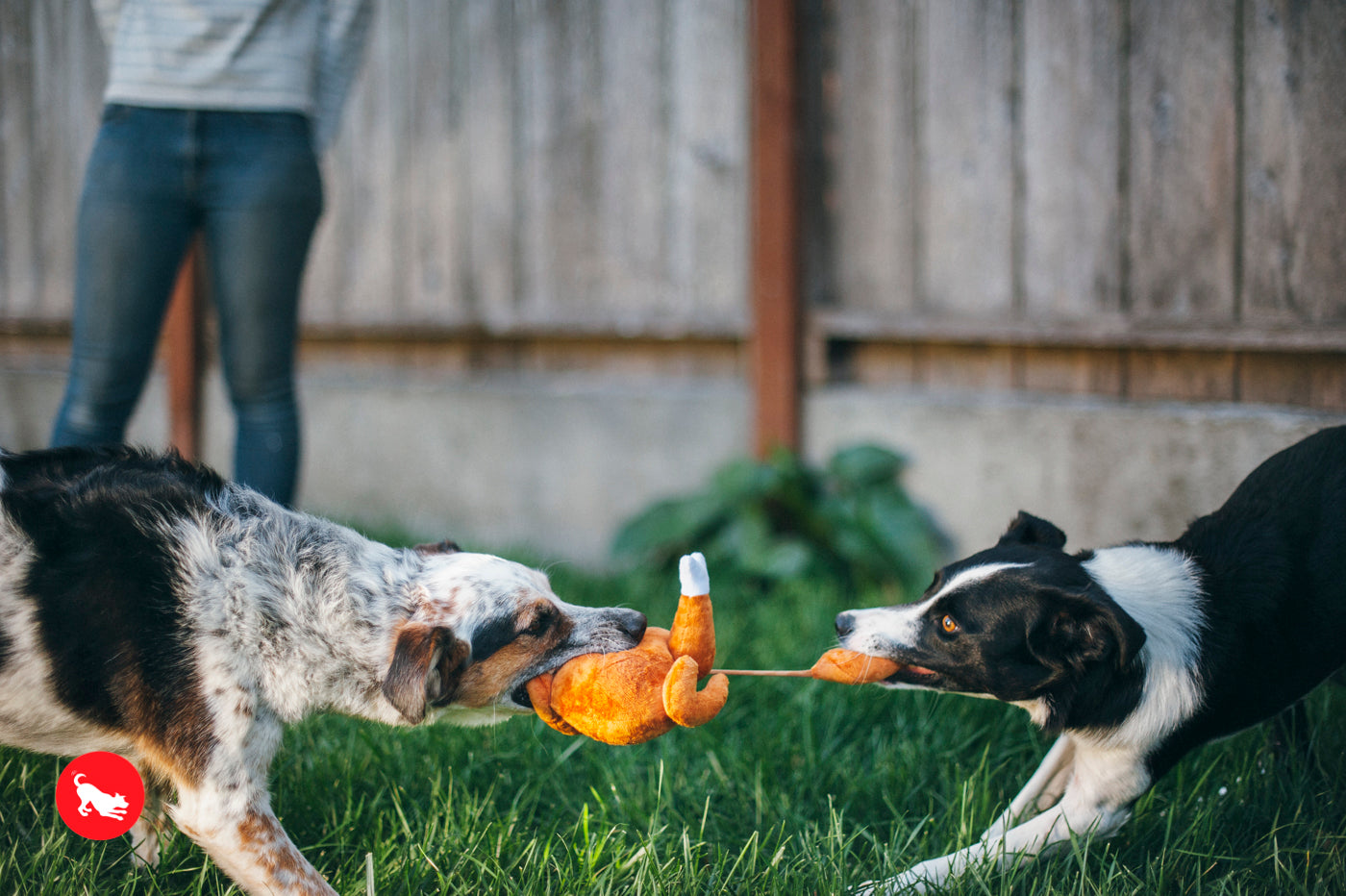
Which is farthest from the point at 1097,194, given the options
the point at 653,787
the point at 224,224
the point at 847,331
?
the point at 224,224

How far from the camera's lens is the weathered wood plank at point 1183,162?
3.36 m

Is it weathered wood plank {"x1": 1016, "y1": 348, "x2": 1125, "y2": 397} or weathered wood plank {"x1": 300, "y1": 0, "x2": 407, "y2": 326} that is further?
weathered wood plank {"x1": 300, "y1": 0, "x2": 407, "y2": 326}

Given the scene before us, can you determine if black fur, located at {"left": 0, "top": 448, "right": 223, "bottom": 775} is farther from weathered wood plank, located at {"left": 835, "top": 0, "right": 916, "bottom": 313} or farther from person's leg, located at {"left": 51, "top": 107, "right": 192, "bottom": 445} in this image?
weathered wood plank, located at {"left": 835, "top": 0, "right": 916, "bottom": 313}

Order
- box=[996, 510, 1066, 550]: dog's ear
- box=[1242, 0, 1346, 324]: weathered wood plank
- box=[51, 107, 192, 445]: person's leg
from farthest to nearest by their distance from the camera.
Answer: box=[1242, 0, 1346, 324]: weathered wood plank → box=[51, 107, 192, 445]: person's leg → box=[996, 510, 1066, 550]: dog's ear

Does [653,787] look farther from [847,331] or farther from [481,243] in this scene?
[481,243]

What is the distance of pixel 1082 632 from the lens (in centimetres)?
210

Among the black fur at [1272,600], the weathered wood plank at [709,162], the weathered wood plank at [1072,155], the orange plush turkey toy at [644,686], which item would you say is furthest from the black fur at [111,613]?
the weathered wood plank at [1072,155]

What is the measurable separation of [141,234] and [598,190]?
221 centimetres

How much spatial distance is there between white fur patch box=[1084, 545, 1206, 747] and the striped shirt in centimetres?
252

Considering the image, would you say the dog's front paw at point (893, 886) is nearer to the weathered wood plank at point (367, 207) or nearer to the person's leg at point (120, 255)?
the person's leg at point (120, 255)

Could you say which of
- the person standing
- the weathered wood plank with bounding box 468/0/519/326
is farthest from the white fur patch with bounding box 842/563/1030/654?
the weathered wood plank with bounding box 468/0/519/326

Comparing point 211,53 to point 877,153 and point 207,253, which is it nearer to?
point 207,253

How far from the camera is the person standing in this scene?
278 cm

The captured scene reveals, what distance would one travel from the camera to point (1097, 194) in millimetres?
3621
